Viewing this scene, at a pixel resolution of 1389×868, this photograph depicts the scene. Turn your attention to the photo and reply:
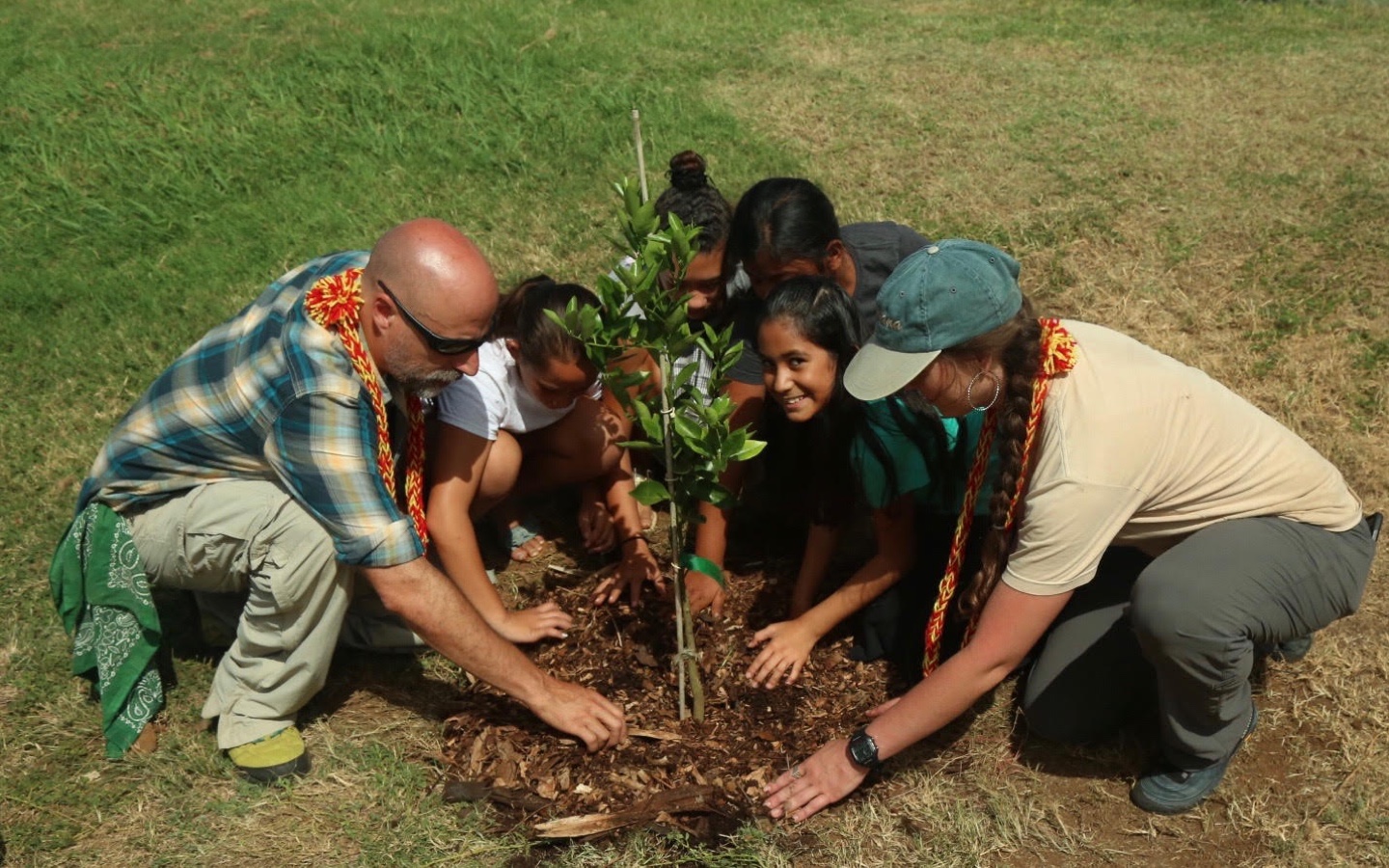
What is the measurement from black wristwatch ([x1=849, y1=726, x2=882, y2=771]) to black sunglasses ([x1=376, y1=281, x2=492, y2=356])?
1.39 metres

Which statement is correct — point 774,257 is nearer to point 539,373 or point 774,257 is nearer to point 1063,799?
point 539,373

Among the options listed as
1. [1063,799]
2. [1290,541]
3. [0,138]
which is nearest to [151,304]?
[0,138]

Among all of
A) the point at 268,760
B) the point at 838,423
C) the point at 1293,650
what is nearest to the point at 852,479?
the point at 838,423

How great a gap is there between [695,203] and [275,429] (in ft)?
5.63

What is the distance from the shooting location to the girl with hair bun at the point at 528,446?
350 centimetres

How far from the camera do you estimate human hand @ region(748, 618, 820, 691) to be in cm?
345

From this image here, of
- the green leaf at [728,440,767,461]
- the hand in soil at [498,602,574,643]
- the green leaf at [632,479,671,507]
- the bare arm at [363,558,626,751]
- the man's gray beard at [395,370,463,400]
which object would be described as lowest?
the hand in soil at [498,602,574,643]

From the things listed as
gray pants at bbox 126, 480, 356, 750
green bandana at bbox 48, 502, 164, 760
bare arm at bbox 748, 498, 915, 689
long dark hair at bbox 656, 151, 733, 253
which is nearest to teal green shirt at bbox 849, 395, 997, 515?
bare arm at bbox 748, 498, 915, 689

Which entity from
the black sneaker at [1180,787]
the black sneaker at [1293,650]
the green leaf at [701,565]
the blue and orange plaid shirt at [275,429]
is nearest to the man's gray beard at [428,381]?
the blue and orange plaid shirt at [275,429]

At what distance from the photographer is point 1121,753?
3260 mm

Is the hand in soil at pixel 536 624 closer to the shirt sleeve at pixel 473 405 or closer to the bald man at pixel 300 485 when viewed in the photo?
the bald man at pixel 300 485

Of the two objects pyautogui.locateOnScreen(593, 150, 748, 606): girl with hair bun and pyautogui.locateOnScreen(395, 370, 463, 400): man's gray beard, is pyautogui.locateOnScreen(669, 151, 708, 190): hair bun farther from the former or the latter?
pyautogui.locateOnScreen(395, 370, 463, 400): man's gray beard

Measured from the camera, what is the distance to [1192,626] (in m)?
2.74

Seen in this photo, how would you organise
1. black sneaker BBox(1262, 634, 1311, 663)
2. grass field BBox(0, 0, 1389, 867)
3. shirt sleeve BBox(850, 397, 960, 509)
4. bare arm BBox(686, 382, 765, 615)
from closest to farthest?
grass field BBox(0, 0, 1389, 867) < shirt sleeve BBox(850, 397, 960, 509) < black sneaker BBox(1262, 634, 1311, 663) < bare arm BBox(686, 382, 765, 615)
